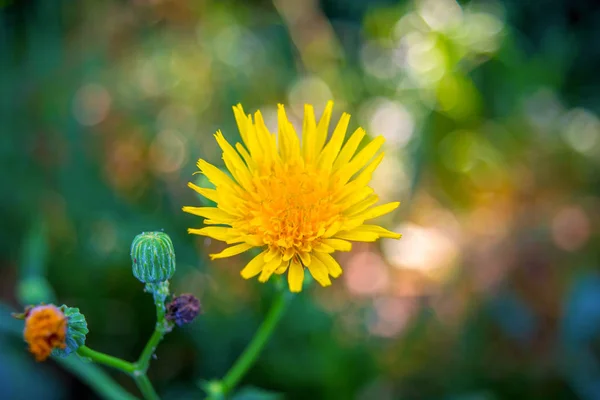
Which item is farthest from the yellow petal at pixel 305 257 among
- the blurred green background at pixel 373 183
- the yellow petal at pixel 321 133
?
the blurred green background at pixel 373 183

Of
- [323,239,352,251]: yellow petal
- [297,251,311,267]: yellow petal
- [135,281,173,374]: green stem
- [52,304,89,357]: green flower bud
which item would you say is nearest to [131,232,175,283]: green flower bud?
[135,281,173,374]: green stem

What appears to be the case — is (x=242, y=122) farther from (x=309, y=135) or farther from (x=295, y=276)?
(x=295, y=276)

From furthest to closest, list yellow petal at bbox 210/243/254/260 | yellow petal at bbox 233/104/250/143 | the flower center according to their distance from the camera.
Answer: yellow petal at bbox 233/104/250/143
the flower center
yellow petal at bbox 210/243/254/260

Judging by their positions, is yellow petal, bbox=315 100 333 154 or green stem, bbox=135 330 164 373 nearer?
green stem, bbox=135 330 164 373

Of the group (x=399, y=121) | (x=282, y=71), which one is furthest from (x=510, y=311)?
(x=282, y=71)

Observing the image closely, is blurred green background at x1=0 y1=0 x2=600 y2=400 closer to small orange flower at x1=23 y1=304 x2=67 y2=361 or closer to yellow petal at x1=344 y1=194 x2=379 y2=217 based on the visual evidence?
small orange flower at x1=23 y1=304 x2=67 y2=361

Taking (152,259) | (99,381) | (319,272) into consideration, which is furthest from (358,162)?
(99,381)
